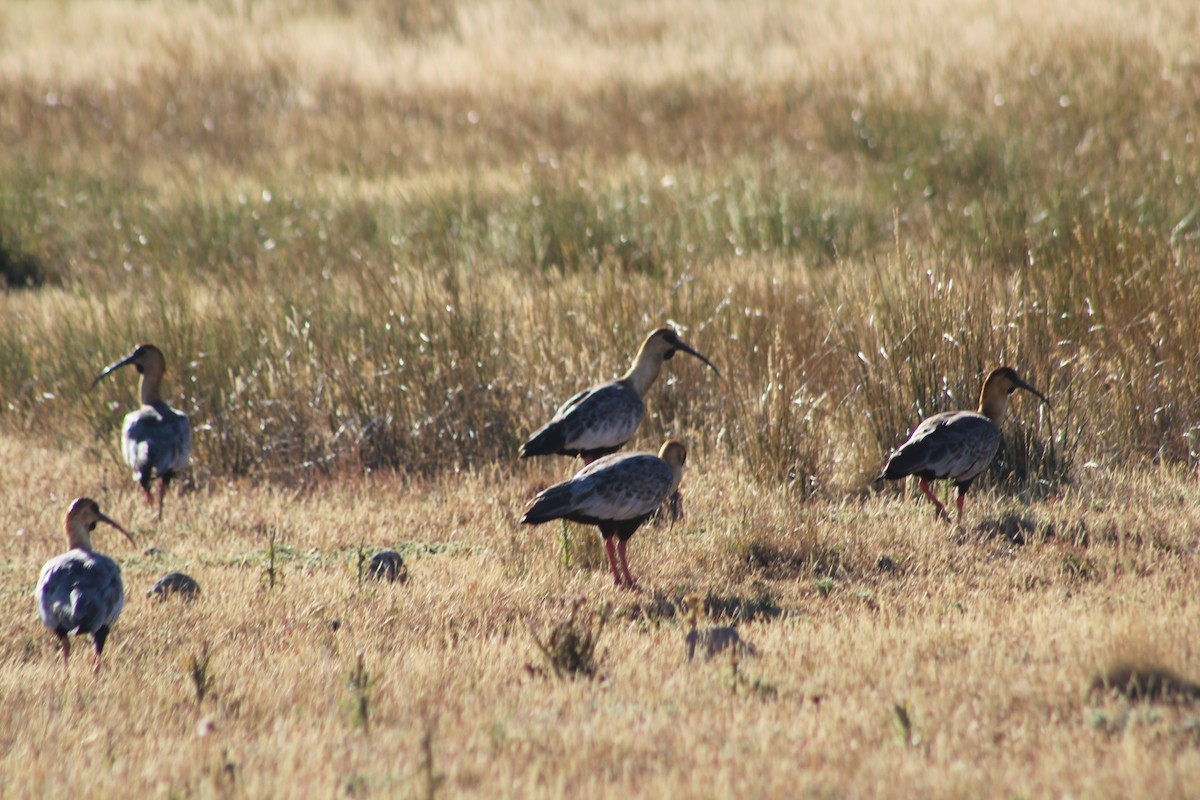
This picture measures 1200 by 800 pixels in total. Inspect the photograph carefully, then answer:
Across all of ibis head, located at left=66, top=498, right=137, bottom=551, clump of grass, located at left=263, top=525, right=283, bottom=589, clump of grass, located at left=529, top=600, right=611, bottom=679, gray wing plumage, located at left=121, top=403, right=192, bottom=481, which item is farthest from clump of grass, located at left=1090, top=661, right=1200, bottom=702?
gray wing plumage, located at left=121, top=403, right=192, bottom=481

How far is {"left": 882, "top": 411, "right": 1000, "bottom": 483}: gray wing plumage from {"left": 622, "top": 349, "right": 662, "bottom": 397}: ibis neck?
6.76 ft

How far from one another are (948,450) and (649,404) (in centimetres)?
303

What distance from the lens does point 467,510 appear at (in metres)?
8.54

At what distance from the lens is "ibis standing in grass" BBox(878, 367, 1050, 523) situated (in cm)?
724

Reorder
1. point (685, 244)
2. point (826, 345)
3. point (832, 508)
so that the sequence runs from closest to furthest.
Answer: point (832, 508) < point (826, 345) < point (685, 244)

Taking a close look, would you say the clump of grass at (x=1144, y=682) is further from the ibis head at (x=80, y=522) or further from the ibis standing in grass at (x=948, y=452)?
the ibis head at (x=80, y=522)

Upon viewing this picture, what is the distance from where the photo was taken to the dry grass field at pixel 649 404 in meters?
4.80

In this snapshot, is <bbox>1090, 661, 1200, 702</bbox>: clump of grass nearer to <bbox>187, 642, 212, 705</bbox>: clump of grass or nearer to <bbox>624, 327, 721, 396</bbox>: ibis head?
<bbox>187, 642, 212, 705</bbox>: clump of grass

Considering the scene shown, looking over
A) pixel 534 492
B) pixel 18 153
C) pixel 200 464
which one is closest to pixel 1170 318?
pixel 534 492

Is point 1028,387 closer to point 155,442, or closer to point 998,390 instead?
point 998,390

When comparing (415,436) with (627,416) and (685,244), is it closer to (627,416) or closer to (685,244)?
(627,416)

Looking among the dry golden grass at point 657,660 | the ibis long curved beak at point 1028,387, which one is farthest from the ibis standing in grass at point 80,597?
the ibis long curved beak at point 1028,387

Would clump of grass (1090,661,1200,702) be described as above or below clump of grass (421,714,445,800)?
above

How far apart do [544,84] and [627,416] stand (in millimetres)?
13175
